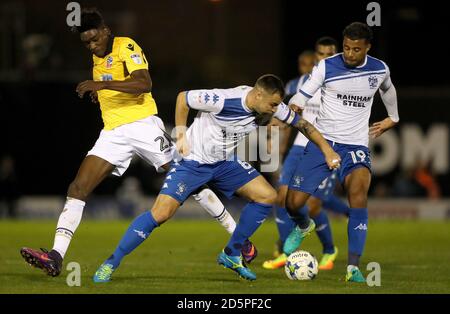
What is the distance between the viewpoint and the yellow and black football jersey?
33.8 ft

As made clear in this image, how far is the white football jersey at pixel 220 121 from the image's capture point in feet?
31.4

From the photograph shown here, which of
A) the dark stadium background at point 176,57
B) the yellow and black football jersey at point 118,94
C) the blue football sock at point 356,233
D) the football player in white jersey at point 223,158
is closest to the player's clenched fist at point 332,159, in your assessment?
the football player in white jersey at point 223,158

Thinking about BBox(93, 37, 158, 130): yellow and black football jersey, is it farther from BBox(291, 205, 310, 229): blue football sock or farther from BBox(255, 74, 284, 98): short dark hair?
BBox(291, 205, 310, 229): blue football sock

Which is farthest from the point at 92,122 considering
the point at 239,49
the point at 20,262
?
the point at 20,262

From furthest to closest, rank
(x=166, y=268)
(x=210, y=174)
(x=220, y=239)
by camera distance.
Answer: (x=220, y=239) < (x=166, y=268) < (x=210, y=174)

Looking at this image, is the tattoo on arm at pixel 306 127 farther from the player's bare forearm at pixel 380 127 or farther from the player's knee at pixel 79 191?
the player's knee at pixel 79 191

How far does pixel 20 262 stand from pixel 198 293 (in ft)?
12.6

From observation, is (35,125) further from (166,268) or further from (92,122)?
(166,268)

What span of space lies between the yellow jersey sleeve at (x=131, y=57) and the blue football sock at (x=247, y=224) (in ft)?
5.87

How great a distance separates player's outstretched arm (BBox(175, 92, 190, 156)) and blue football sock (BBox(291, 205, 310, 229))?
1825 mm

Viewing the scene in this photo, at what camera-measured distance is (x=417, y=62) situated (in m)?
29.0

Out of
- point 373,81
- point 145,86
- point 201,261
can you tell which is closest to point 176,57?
point 201,261

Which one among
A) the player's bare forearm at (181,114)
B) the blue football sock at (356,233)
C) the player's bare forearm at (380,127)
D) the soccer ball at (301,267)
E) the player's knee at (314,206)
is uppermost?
the player's bare forearm at (181,114)

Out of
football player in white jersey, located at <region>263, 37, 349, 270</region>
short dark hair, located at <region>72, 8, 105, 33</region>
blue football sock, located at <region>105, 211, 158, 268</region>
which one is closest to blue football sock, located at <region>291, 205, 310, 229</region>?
football player in white jersey, located at <region>263, 37, 349, 270</region>
